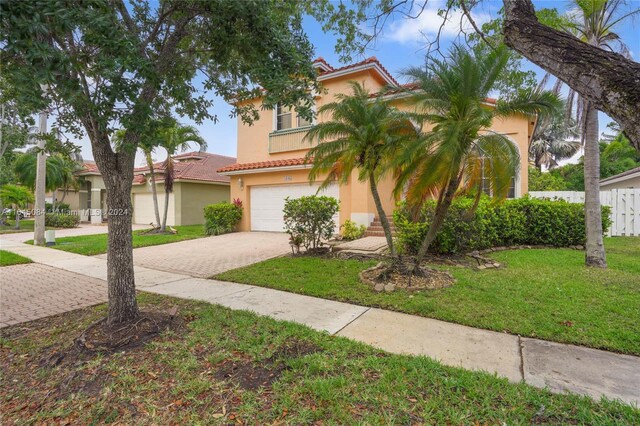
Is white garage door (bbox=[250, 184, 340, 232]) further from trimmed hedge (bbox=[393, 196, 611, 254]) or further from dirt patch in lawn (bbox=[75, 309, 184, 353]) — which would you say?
dirt patch in lawn (bbox=[75, 309, 184, 353])

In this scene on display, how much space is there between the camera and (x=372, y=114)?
6.45 m

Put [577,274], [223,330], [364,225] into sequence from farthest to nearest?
[364,225] < [577,274] < [223,330]

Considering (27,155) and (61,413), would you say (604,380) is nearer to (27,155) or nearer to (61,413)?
(61,413)

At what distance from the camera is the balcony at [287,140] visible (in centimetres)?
1503

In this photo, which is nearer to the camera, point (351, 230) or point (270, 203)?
point (351, 230)

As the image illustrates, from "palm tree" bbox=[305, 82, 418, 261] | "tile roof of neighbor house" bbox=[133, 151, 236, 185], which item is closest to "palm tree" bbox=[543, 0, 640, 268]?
"palm tree" bbox=[305, 82, 418, 261]

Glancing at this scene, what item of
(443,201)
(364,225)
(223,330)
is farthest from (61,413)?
(364,225)

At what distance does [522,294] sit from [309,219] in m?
5.86

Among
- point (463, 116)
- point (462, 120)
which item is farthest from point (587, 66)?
point (463, 116)

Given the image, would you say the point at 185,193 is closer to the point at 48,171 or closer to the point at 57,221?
the point at 57,221

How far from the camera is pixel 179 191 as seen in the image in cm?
2016

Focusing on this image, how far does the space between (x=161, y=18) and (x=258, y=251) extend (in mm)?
7367

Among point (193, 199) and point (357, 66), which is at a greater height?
point (357, 66)

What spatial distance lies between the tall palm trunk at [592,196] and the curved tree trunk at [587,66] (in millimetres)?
6331
